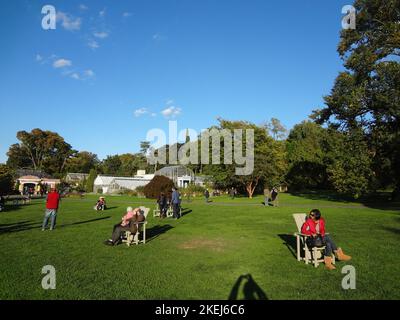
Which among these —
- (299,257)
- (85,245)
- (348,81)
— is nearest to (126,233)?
(85,245)

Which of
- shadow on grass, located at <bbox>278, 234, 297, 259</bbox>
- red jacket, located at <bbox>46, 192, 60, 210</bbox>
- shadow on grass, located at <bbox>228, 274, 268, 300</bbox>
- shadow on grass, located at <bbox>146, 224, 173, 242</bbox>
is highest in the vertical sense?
red jacket, located at <bbox>46, 192, 60, 210</bbox>

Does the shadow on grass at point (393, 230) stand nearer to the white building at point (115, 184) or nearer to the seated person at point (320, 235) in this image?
the seated person at point (320, 235)

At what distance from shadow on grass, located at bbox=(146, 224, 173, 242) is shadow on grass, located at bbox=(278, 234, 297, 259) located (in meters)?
4.94

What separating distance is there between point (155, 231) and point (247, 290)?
8574 millimetres

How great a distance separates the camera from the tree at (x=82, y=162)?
3898 inches

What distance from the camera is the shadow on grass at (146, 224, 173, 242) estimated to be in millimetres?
12671

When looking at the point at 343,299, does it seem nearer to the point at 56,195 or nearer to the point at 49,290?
the point at 49,290

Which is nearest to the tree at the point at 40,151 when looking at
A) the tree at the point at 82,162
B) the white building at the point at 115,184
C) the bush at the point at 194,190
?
the tree at the point at 82,162

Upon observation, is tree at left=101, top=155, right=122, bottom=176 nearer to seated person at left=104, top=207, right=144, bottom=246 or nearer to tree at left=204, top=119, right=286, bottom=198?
tree at left=204, top=119, right=286, bottom=198

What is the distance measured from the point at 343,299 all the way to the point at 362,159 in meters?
25.8

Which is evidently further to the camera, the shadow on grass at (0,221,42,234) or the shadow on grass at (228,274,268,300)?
the shadow on grass at (0,221,42,234)

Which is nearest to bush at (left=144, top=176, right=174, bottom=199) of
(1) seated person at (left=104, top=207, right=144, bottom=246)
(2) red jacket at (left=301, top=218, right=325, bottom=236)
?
(1) seated person at (left=104, top=207, right=144, bottom=246)

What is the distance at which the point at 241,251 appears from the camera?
9.72 meters

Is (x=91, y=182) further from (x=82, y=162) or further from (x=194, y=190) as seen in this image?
(x=82, y=162)
